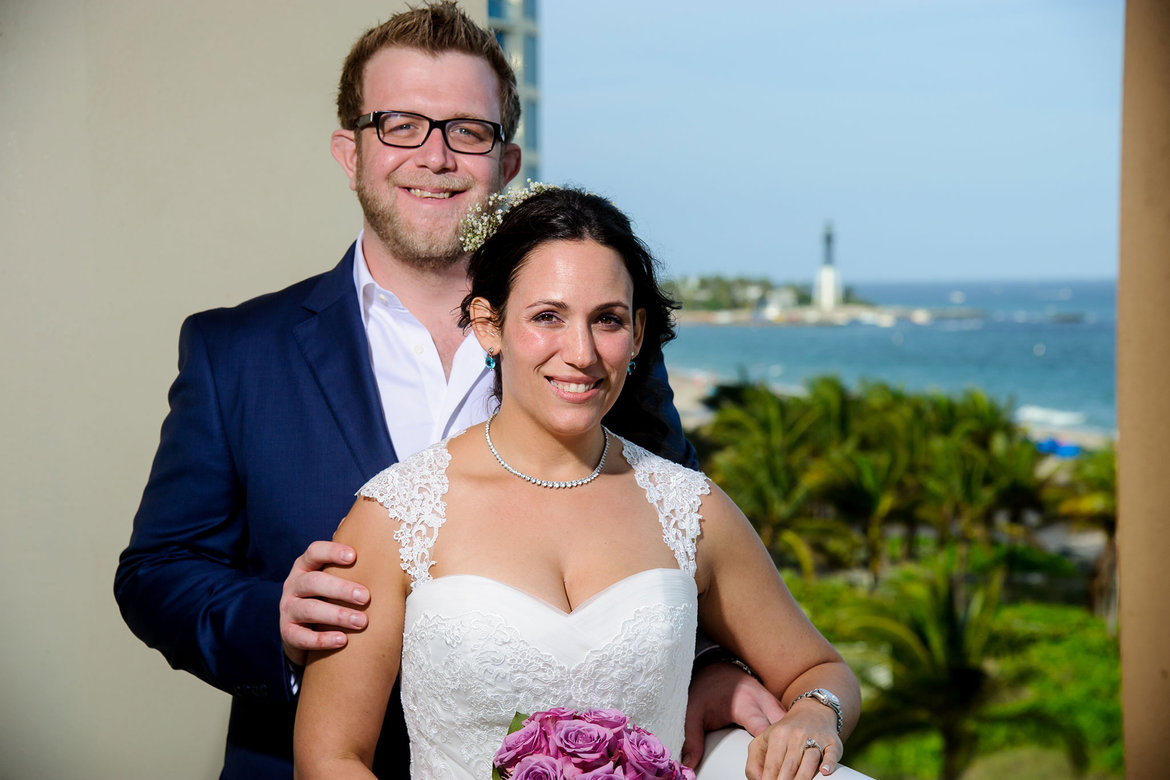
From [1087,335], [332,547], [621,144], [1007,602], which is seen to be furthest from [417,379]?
[1087,335]

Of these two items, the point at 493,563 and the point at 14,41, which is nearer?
the point at 493,563

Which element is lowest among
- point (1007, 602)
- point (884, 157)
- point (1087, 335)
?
point (1007, 602)

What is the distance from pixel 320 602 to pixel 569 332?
0.74 meters

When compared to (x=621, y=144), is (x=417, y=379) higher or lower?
lower

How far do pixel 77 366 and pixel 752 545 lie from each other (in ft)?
8.30

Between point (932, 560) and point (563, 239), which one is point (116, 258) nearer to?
point (563, 239)

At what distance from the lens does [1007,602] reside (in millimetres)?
35500

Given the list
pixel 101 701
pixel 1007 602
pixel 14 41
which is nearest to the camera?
pixel 14 41

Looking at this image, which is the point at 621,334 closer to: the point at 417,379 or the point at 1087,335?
the point at 417,379

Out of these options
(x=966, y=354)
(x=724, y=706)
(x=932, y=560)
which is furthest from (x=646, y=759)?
(x=966, y=354)

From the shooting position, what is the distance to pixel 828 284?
97312 mm

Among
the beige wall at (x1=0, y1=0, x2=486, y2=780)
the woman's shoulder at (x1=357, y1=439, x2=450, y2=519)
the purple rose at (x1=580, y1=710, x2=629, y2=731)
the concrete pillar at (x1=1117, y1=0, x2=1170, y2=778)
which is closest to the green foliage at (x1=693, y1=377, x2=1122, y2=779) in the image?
the concrete pillar at (x1=1117, y1=0, x2=1170, y2=778)

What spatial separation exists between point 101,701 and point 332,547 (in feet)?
7.44

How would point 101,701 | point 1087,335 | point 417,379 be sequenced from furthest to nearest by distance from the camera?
1. point 1087,335
2. point 101,701
3. point 417,379
